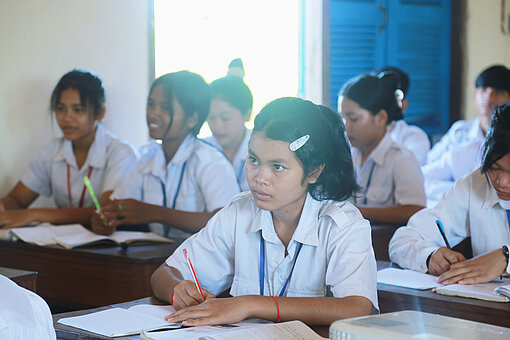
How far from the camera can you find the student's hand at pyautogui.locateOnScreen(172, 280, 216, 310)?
1564 millimetres

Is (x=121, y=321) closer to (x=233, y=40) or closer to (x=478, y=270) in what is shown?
(x=478, y=270)

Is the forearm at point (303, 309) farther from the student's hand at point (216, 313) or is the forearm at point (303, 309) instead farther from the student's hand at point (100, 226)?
the student's hand at point (100, 226)

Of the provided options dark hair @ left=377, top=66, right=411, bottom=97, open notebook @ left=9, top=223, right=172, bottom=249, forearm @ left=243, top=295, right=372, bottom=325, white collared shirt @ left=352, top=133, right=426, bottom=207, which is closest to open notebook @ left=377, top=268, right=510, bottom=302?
forearm @ left=243, top=295, right=372, bottom=325

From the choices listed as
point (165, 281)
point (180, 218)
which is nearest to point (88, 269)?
point (180, 218)

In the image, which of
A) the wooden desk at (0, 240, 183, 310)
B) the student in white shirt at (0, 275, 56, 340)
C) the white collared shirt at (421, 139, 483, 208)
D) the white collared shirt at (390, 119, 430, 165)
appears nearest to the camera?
the student in white shirt at (0, 275, 56, 340)

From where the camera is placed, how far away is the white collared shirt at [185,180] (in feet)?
9.43

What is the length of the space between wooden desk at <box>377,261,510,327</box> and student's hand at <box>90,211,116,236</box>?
1.17 m

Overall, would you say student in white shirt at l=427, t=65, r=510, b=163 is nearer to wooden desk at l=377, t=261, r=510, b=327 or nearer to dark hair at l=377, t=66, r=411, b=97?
dark hair at l=377, t=66, r=411, b=97

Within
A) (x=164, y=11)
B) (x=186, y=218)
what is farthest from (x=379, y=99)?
(x=164, y=11)

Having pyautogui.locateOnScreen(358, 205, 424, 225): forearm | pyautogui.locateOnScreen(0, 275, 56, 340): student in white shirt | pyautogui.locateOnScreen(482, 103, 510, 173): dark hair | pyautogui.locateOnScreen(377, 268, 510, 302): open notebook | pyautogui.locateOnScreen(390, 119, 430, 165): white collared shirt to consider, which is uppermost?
pyautogui.locateOnScreen(482, 103, 510, 173): dark hair

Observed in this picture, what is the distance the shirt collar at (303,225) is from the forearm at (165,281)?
22 centimetres

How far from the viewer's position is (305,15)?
185 inches

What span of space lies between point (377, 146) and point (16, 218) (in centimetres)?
159

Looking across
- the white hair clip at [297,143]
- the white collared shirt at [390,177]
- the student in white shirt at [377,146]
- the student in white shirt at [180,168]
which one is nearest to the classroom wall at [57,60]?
the student in white shirt at [180,168]
